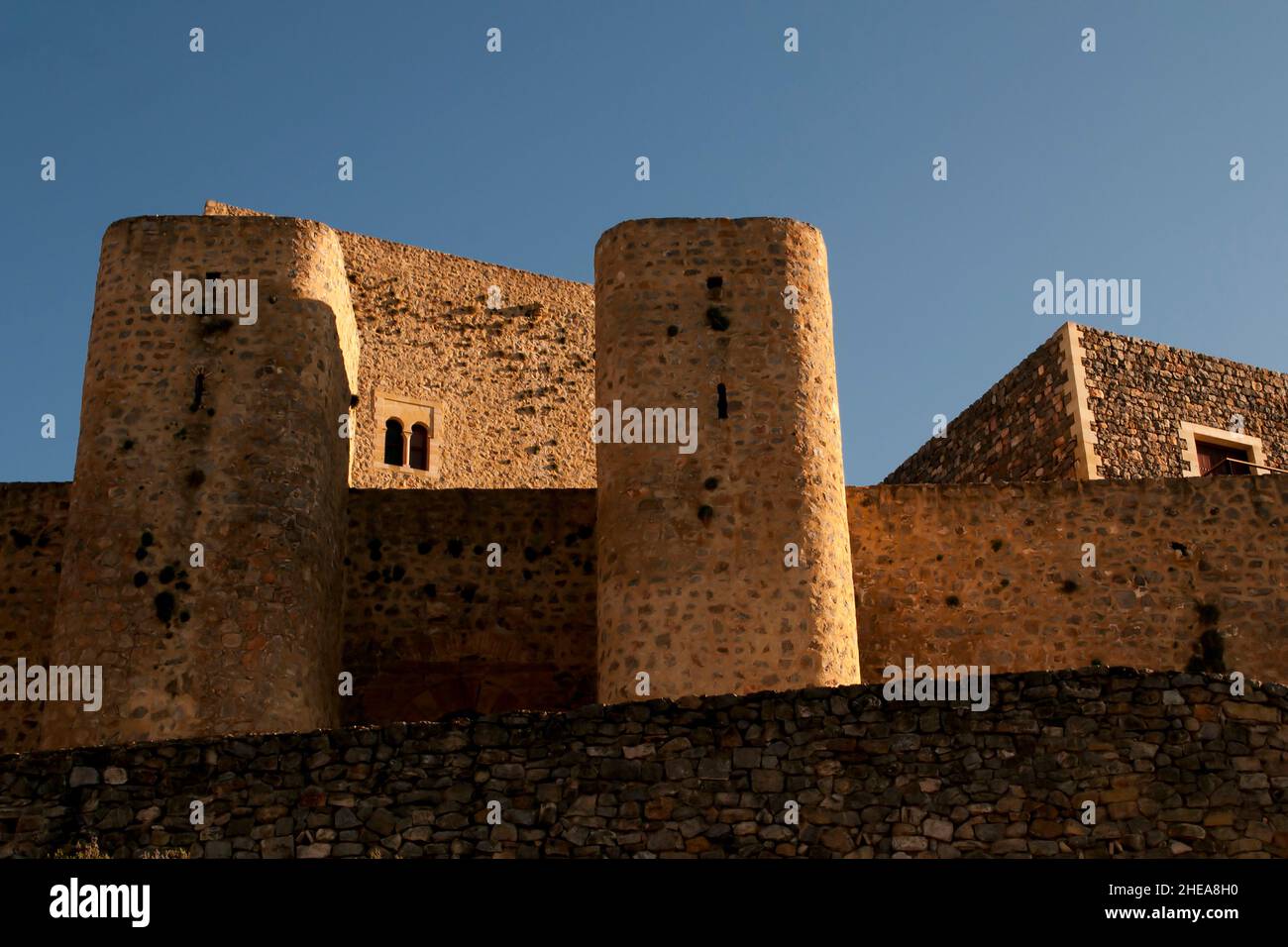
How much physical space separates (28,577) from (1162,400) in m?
14.4

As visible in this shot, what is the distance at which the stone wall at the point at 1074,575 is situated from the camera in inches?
714

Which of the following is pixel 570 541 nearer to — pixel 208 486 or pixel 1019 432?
pixel 208 486

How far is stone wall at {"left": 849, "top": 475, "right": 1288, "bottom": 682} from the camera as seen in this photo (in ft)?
59.5

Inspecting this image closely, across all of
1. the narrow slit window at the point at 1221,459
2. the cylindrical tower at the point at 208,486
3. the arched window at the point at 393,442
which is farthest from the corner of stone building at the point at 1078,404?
the cylindrical tower at the point at 208,486

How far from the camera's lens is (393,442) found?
2509cm

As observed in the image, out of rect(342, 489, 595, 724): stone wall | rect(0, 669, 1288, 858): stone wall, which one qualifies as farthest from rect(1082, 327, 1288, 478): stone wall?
rect(0, 669, 1288, 858): stone wall

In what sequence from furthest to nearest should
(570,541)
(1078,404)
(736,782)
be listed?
1. (1078,404)
2. (570,541)
3. (736,782)

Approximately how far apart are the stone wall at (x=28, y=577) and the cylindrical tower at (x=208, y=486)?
79.2 inches

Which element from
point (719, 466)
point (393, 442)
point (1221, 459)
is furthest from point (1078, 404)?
point (393, 442)

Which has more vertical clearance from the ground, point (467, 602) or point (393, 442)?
point (393, 442)

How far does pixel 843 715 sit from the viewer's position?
11.4 m

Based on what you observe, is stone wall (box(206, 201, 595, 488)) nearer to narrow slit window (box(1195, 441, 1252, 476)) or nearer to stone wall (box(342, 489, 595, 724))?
stone wall (box(342, 489, 595, 724))

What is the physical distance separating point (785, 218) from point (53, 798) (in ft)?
30.2
